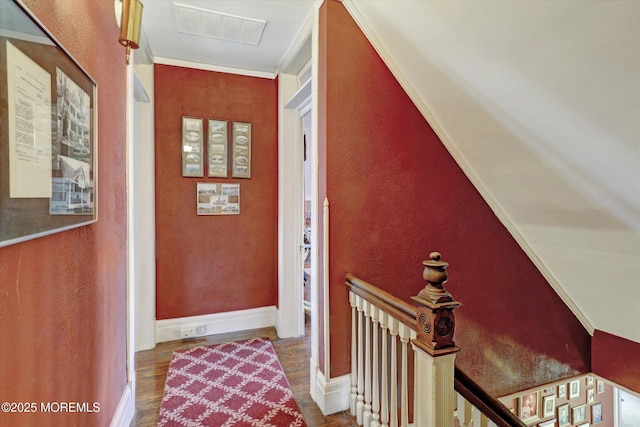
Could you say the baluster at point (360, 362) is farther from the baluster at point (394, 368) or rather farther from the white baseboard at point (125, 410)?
the white baseboard at point (125, 410)

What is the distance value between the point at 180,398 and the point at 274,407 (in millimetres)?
635

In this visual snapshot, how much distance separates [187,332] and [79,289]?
1.86m

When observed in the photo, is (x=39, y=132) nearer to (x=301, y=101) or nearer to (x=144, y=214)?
(x=144, y=214)

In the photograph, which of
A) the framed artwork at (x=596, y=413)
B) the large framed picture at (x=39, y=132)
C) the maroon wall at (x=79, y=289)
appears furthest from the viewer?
the framed artwork at (x=596, y=413)

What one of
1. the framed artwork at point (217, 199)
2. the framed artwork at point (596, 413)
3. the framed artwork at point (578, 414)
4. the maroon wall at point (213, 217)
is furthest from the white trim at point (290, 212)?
the framed artwork at point (596, 413)

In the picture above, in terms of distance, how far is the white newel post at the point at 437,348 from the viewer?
1.06 metres

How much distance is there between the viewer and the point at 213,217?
295 cm

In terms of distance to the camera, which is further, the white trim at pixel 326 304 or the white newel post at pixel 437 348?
the white trim at pixel 326 304

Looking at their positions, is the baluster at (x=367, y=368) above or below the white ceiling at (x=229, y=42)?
below

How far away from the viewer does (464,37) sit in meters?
1.56

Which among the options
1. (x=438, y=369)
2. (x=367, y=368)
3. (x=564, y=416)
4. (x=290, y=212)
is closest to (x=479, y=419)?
(x=438, y=369)

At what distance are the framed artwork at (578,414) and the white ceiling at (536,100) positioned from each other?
1.15 meters

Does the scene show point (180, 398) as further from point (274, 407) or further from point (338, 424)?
point (338, 424)

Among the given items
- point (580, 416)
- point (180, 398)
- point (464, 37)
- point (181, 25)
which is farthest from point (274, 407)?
point (580, 416)
